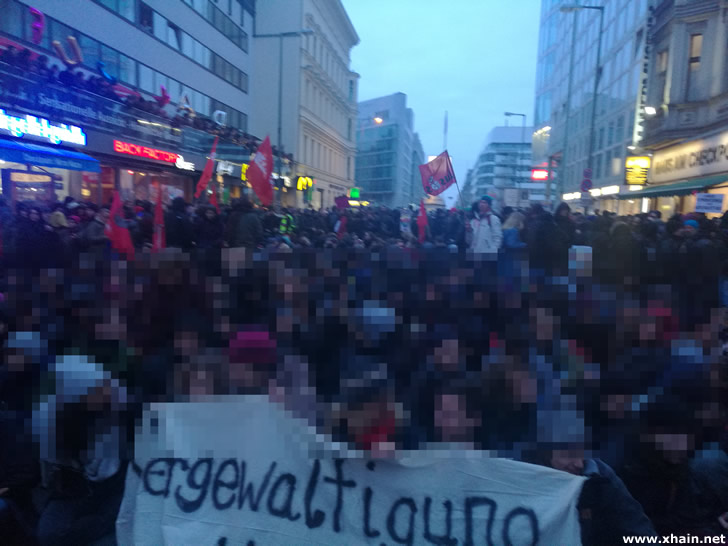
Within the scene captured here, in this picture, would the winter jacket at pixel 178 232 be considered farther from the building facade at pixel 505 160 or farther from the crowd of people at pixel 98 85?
the building facade at pixel 505 160

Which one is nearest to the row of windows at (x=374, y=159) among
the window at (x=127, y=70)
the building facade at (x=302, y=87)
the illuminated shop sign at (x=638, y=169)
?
the building facade at (x=302, y=87)

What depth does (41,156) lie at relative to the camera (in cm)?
1297

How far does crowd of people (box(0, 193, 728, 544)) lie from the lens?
2439mm

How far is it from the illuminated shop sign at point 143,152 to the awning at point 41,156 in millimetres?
3599

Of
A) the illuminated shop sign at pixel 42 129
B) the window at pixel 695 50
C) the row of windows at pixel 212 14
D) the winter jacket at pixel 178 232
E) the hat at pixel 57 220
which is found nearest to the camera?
the hat at pixel 57 220

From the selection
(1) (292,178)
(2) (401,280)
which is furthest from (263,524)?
(1) (292,178)

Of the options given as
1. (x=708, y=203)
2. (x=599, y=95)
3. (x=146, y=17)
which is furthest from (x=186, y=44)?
(x=599, y=95)

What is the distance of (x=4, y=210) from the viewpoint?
922 centimetres

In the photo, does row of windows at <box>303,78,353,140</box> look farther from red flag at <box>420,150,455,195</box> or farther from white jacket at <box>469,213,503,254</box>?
white jacket at <box>469,213,503,254</box>

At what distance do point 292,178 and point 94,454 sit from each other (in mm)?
36530

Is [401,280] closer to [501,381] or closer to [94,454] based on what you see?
[501,381]

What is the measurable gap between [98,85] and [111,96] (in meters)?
1.20

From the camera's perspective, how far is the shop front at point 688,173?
57.9ft

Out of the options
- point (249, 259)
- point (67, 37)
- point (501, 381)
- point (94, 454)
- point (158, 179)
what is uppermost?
point (67, 37)
